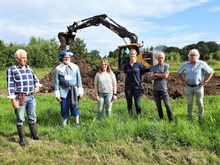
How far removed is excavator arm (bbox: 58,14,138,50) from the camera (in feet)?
56.0

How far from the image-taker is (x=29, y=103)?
602 cm

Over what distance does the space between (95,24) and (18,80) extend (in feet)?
40.4

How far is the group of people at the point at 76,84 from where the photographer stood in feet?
19.0

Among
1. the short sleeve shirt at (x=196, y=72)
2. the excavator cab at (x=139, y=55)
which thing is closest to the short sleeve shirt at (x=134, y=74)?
the short sleeve shirt at (x=196, y=72)

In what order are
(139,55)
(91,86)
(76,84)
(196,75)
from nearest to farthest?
(196,75) < (76,84) < (91,86) < (139,55)

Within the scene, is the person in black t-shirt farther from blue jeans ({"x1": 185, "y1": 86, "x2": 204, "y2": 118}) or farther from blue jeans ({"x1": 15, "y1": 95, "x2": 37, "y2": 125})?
blue jeans ({"x1": 15, "y1": 95, "x2": 37, "y2": 125})

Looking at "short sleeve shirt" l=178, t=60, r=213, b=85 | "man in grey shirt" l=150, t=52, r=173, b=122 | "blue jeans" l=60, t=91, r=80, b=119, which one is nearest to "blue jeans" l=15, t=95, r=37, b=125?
"blue jeans" l=60, t=91, r=80, b=119

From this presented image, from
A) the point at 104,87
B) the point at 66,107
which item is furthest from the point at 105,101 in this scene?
the point at 66,107

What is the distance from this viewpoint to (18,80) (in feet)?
18.9

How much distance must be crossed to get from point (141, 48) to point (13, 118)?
413 inches

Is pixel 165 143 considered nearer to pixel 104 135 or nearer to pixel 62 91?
pixel 104 135

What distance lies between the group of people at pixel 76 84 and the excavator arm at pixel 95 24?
34.1 ft

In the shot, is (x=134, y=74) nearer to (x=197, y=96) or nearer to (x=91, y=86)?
(x=197, y=96)

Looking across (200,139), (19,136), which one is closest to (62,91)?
(19,136)
